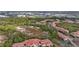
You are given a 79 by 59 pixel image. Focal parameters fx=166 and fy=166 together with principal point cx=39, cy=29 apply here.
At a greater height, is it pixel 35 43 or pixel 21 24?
pixel 21 24

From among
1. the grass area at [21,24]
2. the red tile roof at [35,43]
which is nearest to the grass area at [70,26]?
the grass area at [21,24]

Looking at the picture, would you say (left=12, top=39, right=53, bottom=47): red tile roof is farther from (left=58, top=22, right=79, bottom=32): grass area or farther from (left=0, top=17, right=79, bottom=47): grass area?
(left=58, top=22, right=79, bottom=32): grass area

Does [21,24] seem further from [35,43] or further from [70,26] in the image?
[70,26]

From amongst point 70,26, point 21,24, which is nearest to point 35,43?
point 21,24

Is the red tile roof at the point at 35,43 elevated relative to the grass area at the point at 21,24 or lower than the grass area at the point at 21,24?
lower

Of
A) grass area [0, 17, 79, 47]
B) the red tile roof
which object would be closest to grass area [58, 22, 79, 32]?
grass area [0, 17, 79, 47]

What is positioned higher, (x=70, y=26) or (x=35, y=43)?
(x=70, y=26)

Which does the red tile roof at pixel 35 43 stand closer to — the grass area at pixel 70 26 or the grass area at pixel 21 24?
the grass area at pixel 21 24
